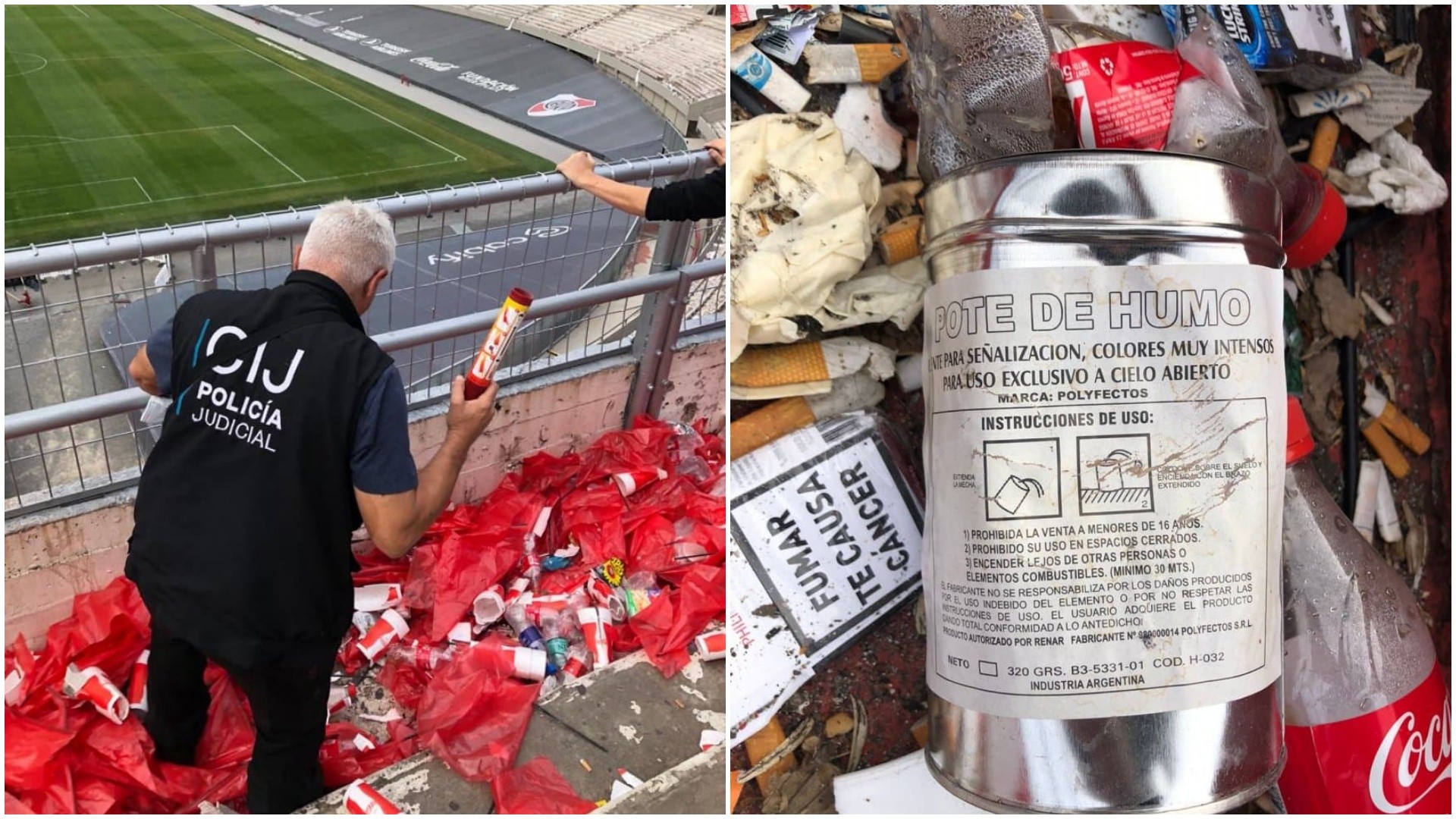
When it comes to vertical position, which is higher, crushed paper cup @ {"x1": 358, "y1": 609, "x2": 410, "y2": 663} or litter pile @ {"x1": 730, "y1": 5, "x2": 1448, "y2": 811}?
litter pile @ {"x1": 730, "y1": 5, "x2": 1448, "y2": 811}

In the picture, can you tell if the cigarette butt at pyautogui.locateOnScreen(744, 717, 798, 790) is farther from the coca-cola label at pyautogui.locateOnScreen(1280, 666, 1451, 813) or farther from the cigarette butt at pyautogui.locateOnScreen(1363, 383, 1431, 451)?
the cigarette butt at pyautogui.locateOnScreen(1363, 383, 1431, 451)

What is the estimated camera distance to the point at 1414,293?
2.42 metres

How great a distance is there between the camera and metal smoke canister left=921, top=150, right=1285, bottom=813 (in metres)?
1.39

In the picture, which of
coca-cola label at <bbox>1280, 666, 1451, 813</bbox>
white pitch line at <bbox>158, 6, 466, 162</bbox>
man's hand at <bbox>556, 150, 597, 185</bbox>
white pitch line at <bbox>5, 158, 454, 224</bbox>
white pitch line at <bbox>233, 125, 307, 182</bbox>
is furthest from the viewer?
white pitch line at <bbox>158, 6, 466, 162</bbox>

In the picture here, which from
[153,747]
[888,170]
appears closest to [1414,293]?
[888,170]

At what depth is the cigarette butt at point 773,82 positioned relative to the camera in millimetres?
2168

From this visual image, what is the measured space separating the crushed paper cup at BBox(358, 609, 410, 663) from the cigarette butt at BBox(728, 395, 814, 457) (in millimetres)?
1104

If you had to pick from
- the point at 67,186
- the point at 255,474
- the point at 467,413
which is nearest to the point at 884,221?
the point at 467,413

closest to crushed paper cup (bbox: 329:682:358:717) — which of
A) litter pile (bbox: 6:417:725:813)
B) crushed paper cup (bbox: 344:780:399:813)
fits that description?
litter pile (bbox: 6:417:725:813)

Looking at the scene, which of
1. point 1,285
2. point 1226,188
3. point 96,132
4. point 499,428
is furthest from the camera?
point 96,132

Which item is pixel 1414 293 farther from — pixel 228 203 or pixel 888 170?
pixel 228 203

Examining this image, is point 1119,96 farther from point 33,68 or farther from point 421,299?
point 33,68

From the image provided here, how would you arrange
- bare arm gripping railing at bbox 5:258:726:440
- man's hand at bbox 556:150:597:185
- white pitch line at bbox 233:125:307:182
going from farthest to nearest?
white pitch line at bbox 233:125:307:182 < man's hand at bbox 556:150:597:185 < bare arm gripping railing at bbox 5:258:726:440

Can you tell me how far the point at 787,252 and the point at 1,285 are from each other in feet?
5.18
